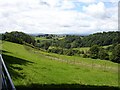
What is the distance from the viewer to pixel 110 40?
4808 inches

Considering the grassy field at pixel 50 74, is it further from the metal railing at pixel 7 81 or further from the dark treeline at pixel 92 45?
the dark treeline at pixel 92 45

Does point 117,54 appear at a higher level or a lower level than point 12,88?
lower

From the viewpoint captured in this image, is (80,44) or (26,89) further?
(80,44)

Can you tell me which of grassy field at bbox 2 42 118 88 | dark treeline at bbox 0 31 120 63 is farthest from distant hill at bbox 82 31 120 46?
grassy field at bbox 2 42 118 88

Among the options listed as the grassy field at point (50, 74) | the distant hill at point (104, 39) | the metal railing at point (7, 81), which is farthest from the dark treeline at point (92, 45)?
the metal railing at point (7, 81)

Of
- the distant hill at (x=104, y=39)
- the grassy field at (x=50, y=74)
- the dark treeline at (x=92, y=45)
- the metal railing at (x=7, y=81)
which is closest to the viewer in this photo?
the metal railing at (x=7, y=81)

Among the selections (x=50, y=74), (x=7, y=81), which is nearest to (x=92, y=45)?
(x=50, y=74)

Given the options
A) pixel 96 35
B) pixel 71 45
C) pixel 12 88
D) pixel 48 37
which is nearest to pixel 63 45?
pixel 71 45

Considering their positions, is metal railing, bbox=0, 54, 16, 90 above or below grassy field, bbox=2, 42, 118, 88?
above

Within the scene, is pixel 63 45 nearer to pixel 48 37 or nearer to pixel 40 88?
pixel 48 37

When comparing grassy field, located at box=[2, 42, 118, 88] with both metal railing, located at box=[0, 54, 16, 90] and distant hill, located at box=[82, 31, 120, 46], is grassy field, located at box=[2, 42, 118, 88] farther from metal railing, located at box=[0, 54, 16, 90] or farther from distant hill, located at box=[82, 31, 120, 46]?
distant hill, located at box=[82, 31, 120, 46]

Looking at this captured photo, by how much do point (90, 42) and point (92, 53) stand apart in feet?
119

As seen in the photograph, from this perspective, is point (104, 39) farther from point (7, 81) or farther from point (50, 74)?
point (7, 81)

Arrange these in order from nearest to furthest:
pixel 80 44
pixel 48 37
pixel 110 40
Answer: pixel 110 40 → pixel 80 44 → pixel 48 37
